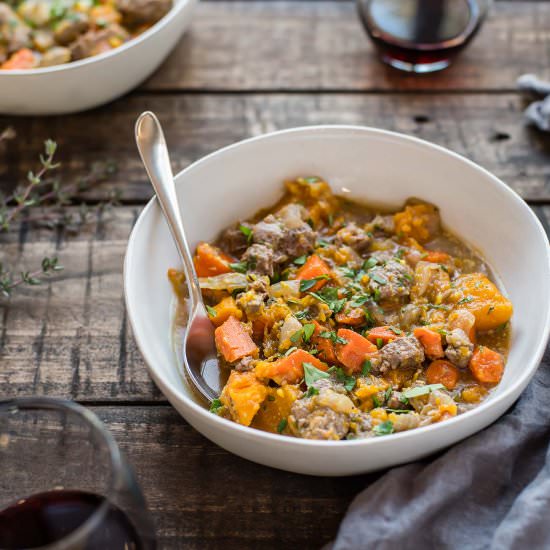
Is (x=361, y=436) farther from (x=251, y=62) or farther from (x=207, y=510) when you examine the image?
(x=251, y=62)

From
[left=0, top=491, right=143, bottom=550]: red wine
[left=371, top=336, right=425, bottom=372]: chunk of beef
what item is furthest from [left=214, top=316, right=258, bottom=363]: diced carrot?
[left=0, top=491, right=143, bottom=550]: red wine

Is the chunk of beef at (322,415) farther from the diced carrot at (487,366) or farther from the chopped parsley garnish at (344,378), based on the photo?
the diced carrot at (487,366)

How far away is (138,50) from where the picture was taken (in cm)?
385

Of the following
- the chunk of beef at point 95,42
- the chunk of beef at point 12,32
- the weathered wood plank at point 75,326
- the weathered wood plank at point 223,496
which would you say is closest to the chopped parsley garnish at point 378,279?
the weathered wood plank at point 223,496

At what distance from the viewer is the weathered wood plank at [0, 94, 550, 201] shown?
12.9 feet

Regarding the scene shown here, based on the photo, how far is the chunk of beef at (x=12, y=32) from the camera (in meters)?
4.07

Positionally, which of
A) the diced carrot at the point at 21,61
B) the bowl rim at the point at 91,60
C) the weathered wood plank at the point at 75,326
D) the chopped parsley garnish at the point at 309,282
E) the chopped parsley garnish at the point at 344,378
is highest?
the bowl rim at the point at 91,60

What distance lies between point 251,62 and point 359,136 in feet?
4.39

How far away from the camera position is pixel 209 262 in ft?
10.5

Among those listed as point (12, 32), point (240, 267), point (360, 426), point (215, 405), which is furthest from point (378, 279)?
point (12, 32)

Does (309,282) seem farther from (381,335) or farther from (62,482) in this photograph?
(62,482)

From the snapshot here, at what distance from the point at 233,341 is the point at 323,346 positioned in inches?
13.0

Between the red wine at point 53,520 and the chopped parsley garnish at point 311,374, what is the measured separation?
797 millimetres

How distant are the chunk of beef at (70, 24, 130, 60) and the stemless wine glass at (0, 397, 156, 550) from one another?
2.27 metres
